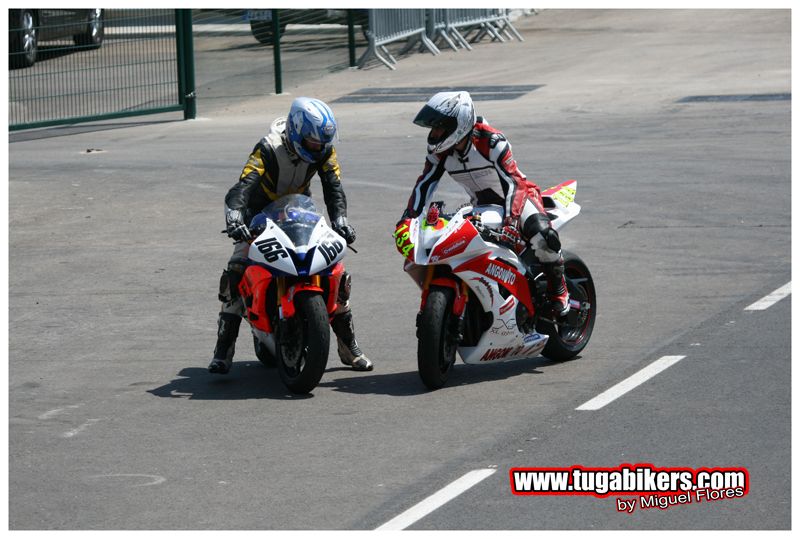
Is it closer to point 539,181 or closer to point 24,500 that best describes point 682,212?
point 539,181

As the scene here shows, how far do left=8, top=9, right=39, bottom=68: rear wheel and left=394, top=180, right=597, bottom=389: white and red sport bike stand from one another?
1424cm

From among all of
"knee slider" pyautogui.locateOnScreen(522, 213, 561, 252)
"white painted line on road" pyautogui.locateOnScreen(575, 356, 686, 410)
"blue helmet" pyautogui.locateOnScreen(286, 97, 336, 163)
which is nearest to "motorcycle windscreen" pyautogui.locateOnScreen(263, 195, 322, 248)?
"blue helmet" pyautogui.locateOnScreen(286, 97, 336, 163)

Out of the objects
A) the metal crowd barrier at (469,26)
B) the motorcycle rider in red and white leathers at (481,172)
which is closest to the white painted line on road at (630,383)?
the motorcycle rider in red and white leathers at (481,172)

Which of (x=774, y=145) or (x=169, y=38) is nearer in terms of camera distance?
(x=774, y=145)

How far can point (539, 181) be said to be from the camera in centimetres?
1677

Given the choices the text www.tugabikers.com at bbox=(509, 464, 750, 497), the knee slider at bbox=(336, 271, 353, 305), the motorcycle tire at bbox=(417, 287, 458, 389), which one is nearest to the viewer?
the text www.tugabikers.com at bbox=(509, 464, 750, 497)

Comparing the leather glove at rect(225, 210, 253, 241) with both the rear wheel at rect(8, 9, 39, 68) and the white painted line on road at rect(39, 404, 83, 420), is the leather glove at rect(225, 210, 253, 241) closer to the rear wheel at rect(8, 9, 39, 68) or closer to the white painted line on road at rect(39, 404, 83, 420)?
the white painted line on road at rect(39, 404, 83, 420)

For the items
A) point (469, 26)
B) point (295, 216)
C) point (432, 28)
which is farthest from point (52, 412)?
point (469, 26)

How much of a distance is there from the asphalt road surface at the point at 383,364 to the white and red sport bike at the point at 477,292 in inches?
7.3

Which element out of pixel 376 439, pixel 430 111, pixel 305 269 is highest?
pixel 430 111

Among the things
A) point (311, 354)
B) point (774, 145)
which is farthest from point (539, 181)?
point (311, 354)

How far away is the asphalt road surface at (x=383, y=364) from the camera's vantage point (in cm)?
699

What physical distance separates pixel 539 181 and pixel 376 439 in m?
9.15

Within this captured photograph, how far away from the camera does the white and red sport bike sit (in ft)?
29.0
